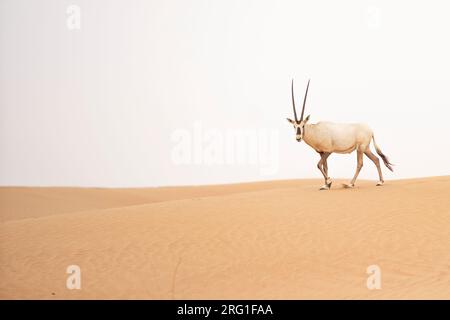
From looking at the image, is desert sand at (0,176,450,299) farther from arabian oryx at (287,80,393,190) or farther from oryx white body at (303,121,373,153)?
oryx white body at (303,121,373,153)

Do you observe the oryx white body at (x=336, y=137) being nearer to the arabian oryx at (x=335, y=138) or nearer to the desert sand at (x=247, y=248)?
the arabian oryx at (x=335, y=138)

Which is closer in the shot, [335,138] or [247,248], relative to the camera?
[247,248]

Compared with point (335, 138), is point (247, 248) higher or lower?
lower

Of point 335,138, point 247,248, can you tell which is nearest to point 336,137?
point 335,138

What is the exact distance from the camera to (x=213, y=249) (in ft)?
34.6

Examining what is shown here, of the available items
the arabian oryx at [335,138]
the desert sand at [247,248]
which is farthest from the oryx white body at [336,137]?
the desert sand at [247,248]

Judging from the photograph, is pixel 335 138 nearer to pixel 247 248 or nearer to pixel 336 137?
pixel 336 137

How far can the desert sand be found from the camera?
8.58m

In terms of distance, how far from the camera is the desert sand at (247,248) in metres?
8.58

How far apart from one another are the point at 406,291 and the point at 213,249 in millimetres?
3663

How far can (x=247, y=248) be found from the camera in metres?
10.5

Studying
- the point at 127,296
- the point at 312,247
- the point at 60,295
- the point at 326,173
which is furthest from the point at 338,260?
the point at 326,173

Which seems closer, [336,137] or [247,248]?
[247,248]

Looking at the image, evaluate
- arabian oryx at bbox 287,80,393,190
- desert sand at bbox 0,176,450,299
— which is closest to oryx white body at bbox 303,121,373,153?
arabian oryx at bbox 287,80,393,190
